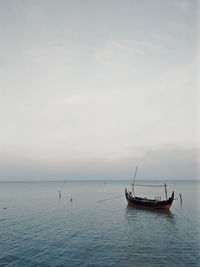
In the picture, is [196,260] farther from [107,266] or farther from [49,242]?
[49,242]

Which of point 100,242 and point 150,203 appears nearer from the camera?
point 100,242

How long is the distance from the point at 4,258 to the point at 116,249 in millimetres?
13730

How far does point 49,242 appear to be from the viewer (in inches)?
1199

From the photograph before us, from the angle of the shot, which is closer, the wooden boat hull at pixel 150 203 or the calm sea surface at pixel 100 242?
the calm sea surface at pixel 100 242

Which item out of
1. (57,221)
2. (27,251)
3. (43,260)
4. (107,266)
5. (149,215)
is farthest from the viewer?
(149,215)

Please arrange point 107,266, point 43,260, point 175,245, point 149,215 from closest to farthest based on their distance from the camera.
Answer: point 107,266, point 43,260, point 175,245, point 149,215

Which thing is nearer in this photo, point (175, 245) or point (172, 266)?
point (172, 266)

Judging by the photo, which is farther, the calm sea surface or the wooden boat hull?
the wooden boat hull

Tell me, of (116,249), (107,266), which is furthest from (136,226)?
(107,266)

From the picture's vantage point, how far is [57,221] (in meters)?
45.4

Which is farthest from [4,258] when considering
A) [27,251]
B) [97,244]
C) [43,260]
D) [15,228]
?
[15,228]

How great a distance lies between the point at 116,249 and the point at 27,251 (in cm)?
1154

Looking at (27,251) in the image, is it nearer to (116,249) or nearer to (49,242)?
(49,242)

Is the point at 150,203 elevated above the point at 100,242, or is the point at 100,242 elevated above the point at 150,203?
the point at 150,203
